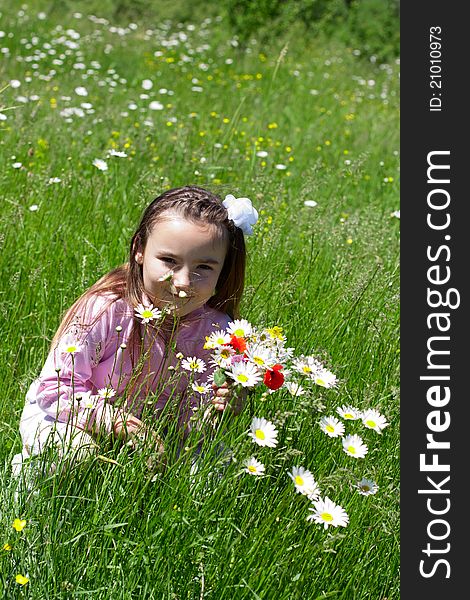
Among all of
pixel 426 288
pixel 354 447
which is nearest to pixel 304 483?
pixel 354 447

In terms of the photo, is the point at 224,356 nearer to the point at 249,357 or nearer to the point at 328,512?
the point at 249,357

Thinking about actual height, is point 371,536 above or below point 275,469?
below

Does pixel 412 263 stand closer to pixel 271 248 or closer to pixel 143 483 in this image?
pixel 271 248

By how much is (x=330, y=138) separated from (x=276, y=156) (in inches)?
33.2

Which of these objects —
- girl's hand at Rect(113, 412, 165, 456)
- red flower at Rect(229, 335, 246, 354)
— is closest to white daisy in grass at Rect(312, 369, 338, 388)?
red flower at Rect(229, 335, 246, 354)

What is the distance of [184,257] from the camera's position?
88.2 inches

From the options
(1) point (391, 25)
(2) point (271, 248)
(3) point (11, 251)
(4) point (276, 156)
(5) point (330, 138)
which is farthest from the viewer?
(1) point (391, 25)

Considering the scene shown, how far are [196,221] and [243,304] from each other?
1.83ft

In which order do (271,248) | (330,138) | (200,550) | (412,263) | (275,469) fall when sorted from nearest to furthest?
(200,550), (275,469), (412,263), (271,248), (330,138)

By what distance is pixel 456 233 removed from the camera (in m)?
2.72

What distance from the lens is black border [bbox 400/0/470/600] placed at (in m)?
2.15

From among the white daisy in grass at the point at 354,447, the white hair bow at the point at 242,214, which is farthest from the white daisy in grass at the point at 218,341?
the white hair bow at the point at 242,214

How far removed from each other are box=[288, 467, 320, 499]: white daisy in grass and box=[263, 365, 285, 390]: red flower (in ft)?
0.55

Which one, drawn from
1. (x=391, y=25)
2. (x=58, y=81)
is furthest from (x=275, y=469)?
(x=391, y=25)
